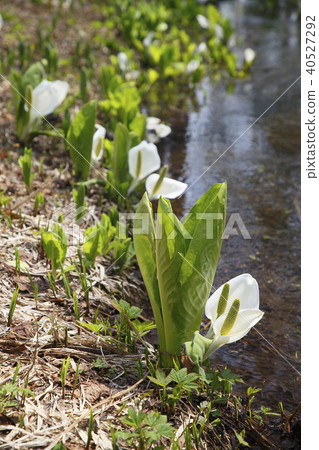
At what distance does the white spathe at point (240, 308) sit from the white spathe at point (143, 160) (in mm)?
906

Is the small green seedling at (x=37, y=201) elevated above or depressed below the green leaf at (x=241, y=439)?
above

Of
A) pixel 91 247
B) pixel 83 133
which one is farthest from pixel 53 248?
pixel 83 133

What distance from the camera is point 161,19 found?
5.52 meters

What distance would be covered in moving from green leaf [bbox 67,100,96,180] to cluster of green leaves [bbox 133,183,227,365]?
1.06m

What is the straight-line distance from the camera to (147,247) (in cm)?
144

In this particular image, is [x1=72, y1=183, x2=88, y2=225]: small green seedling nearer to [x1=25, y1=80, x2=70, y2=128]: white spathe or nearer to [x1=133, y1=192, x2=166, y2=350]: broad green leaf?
[x1=25, y1=80, x2=70, y2=128]: white spathe

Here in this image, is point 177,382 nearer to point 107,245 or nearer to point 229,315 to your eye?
point 229,315

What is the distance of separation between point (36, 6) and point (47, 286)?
5045mm

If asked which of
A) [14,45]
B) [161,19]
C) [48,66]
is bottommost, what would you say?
[48,66]

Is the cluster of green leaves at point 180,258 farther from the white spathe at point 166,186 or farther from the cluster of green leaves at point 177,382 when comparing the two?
the white spathe at point 166,186

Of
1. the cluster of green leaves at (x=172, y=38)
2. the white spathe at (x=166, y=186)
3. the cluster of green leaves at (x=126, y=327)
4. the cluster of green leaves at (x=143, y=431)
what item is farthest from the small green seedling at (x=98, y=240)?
the cluster of green leaves at (x=172, y=38)

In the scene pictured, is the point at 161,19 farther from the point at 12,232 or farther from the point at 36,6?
the point at 12,232

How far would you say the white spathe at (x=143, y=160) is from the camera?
84.0 inches
